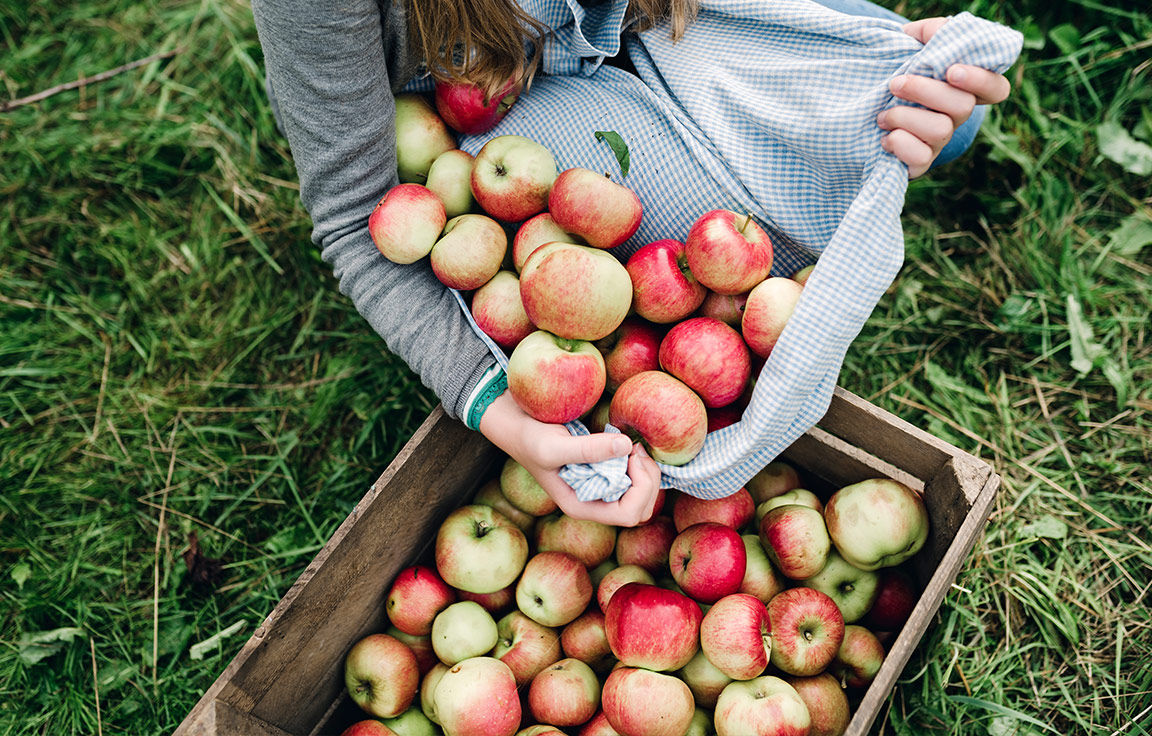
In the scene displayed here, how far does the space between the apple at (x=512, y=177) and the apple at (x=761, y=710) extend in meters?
1.15

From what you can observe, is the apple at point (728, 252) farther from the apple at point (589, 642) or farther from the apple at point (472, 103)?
the apple at point (589, 642)

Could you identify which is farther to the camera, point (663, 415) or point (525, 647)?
point (525, 647)

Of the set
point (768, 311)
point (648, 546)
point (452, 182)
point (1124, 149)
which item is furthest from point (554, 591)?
point (1124, 149)

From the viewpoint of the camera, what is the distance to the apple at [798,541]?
168 cm

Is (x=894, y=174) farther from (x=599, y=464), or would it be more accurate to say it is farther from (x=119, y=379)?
(x=119, y=379)

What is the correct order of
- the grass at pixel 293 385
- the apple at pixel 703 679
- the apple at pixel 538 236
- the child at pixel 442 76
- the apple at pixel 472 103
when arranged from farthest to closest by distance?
1. the grass at pixel 293 385
2. the apple at pixel 472 103
3. the apple at pixel 538 236
4. the apple at pixel 703 679
5. the child at pixel 442 76

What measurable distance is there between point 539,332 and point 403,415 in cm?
99

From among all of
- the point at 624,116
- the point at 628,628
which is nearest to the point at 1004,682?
the point at 628,628

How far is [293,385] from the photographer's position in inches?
102

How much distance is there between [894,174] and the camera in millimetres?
1477

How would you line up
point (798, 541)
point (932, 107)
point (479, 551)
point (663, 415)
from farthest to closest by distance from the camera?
1. point (479, 551)
2. point (798, 541)
3. point (663, 415)
4. point (932, 107)

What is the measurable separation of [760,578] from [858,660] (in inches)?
10.4

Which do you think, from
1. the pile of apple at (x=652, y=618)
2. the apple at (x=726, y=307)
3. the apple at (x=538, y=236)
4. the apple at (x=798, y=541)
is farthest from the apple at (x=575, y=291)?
the apple at (x=798, y=541)

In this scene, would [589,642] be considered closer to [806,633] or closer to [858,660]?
[806,633]
